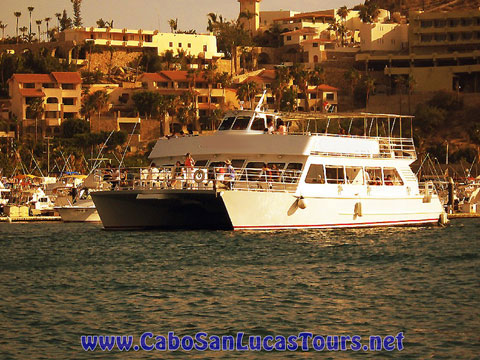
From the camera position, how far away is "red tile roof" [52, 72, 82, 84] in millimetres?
113500

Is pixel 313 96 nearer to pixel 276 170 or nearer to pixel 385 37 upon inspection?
pixel 385 37

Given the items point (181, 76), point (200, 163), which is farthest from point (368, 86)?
point (200, 163)

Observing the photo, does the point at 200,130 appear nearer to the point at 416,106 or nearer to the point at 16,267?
the point at 416,106

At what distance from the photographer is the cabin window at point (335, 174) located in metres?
41.1

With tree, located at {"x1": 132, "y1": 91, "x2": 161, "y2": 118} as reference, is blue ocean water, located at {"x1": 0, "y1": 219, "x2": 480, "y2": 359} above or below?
below

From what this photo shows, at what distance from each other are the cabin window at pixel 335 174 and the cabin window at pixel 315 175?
41 centimetres

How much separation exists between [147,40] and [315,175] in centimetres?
Answer: 9164

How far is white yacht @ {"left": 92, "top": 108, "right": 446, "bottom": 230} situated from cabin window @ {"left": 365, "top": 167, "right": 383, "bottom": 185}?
0.04 m

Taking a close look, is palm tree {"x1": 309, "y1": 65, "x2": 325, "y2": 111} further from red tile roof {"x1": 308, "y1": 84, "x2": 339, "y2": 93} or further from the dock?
the dock

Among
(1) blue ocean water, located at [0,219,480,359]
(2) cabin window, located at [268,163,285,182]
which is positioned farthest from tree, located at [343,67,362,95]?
(2) cabin window, located at [268,163,285,182]

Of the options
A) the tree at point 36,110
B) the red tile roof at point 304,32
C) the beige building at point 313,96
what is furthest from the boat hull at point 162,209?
the red tile roof at point 304,32

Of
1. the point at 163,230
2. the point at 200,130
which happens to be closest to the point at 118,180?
the point at 163,230

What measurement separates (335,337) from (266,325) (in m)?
1.78

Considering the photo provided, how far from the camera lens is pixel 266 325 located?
22516 millimetres
